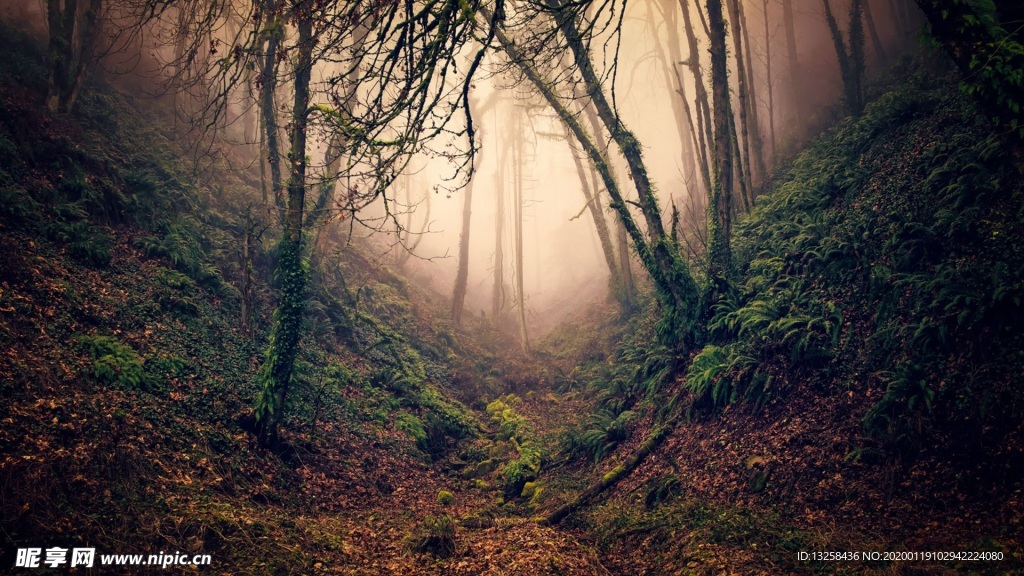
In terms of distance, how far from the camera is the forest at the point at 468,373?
4609 millimetres

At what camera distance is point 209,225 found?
12.3m

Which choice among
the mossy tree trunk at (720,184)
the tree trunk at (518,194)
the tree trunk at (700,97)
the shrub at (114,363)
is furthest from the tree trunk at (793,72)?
the shrub at (114,363)

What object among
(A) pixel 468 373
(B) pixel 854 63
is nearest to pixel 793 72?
(B) pixel 854 63

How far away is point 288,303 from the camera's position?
25.3 ft

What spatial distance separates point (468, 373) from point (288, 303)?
8376mm

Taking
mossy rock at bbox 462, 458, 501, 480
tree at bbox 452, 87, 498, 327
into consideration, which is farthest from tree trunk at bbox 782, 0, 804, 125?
mossy rock at bbox 462, 458, 501, 480

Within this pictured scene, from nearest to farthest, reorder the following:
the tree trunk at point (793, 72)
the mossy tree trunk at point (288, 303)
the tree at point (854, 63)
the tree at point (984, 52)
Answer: the tree at point (984, 52) → the mossy tree trunk at point (288, 303) → the tree at point (854, 63) → the tree trunk at point (793, 72)

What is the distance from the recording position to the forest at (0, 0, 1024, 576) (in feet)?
15.1

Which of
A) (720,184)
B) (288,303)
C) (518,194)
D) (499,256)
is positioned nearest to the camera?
Answer: (288,303)

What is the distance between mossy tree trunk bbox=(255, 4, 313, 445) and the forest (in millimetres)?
51

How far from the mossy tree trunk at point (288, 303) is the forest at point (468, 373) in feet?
0.17

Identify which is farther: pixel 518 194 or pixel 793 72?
pixel 518 194

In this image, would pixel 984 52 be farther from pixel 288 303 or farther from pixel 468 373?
pixel 468 373

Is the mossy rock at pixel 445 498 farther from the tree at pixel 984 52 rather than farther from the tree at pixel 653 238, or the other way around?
the tree at pixel 984 52
